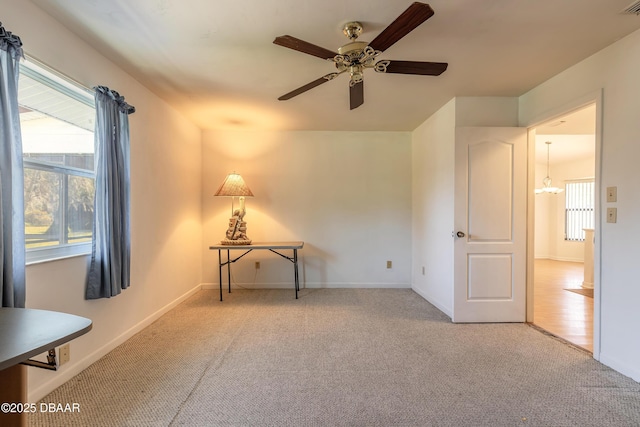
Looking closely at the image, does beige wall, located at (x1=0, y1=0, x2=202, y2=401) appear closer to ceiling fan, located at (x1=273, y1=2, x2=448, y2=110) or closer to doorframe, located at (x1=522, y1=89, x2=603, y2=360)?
ceiling fan, located at (x1=273, y1=2, x2=448, y2=110)

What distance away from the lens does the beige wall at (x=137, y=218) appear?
174 cm

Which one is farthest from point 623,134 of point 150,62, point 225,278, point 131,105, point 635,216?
point 225,278

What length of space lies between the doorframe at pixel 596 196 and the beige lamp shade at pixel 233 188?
3270mm

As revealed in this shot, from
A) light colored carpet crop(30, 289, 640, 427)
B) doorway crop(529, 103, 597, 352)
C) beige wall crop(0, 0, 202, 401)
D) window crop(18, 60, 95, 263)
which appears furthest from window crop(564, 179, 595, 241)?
window crop(18, 60, 95, 263)

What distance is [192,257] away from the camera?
391 cm

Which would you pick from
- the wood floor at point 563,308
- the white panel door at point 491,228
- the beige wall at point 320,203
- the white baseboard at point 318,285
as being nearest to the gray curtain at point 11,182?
the beige wall at point 320,203

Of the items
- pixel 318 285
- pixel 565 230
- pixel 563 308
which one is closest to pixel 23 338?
pixel 318 285

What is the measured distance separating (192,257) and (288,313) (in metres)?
1.67

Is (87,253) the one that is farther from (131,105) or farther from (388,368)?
(388,368)

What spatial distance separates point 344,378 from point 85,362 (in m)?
1.89

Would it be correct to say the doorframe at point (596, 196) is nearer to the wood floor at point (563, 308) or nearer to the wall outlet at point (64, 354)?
the wood floor at point (563, 308)

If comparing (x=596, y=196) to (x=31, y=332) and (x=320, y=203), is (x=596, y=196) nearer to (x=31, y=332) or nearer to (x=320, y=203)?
(x=320, y=203)

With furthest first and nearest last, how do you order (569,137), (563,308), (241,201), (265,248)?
(569,137) < (241,201) < (265,248) < (563,308)

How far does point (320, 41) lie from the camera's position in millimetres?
1997
